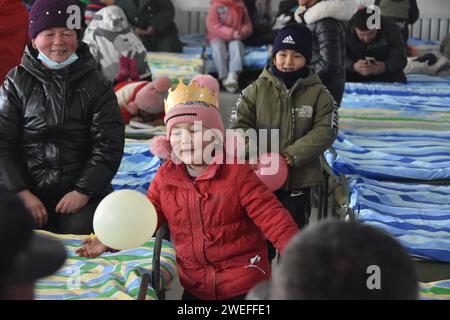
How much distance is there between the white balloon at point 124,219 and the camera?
2090mm

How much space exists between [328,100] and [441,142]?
1.40 m

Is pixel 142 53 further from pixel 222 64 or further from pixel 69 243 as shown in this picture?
pixel 69 243

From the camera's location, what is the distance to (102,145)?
305 cm

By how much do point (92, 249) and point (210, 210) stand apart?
48 cm

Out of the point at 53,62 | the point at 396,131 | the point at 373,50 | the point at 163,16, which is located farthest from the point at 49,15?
the point at 163,16

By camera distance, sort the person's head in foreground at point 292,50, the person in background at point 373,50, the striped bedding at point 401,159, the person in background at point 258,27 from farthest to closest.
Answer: the person in background at point 258,27
the person in background at point 373,50
the person's head in foreground at point 292,50
the striped bedding at point 401,159

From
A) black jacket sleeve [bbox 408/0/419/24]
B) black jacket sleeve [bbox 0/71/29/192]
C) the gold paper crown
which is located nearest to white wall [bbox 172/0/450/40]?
black jacket sleeve [bbox 408/0/419/24]

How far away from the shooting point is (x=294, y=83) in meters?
3.39

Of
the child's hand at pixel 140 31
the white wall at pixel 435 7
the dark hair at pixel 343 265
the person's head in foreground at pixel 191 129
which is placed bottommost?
the child's hand at pixel 140 31

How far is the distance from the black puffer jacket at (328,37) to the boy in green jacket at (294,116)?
97cm

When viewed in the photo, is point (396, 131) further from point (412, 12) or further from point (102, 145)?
point (412, 12)

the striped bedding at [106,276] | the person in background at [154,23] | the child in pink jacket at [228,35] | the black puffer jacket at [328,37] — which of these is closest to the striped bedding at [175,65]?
the person in background at [154,23]

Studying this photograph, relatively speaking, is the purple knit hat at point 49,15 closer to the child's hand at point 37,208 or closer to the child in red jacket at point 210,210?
the child's hand at point 37,208

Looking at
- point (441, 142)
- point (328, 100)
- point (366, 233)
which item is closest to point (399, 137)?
point (441, 142)
